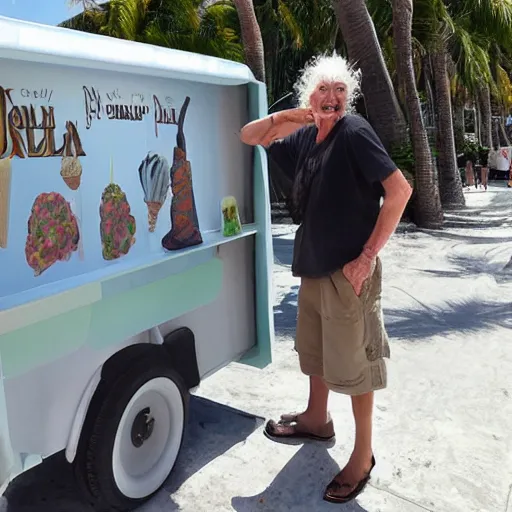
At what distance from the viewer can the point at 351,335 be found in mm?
3053

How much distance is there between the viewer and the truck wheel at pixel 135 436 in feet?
9.15

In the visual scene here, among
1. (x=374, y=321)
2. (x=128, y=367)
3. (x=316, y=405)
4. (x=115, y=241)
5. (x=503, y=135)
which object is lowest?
(x=316, y=405)

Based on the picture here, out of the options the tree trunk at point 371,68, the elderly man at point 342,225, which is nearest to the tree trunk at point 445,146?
the tree trunk at point 371,68

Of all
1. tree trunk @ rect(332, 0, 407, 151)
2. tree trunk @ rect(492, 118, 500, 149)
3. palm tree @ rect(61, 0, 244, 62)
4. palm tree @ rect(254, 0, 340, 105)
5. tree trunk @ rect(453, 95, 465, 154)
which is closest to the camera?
tree trunk @ rect(332, 0, 407, 151)

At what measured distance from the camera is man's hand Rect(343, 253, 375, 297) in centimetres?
294

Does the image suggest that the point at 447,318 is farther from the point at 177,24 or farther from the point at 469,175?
the point at 469,175

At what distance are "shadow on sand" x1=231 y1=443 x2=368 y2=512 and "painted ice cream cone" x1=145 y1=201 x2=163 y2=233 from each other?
1421 millimetres

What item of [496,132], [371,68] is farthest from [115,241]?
[496,132]

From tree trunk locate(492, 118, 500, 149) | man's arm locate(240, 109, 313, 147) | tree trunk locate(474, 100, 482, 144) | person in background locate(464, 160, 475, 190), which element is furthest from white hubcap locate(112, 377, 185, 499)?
tree trunk locate(492, 118, 500, 149)

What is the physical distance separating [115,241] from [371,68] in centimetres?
993

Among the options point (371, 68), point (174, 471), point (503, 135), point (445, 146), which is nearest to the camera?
point (174, 471)

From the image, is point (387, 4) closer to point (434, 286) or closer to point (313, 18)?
point (313, 18)

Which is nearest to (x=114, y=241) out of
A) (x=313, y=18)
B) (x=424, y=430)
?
(x=424, y=430)

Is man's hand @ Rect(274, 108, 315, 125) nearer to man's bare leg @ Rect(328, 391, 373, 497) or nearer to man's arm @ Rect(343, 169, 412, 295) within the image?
man's arm @ Rect(343, 169, 412, 295)
